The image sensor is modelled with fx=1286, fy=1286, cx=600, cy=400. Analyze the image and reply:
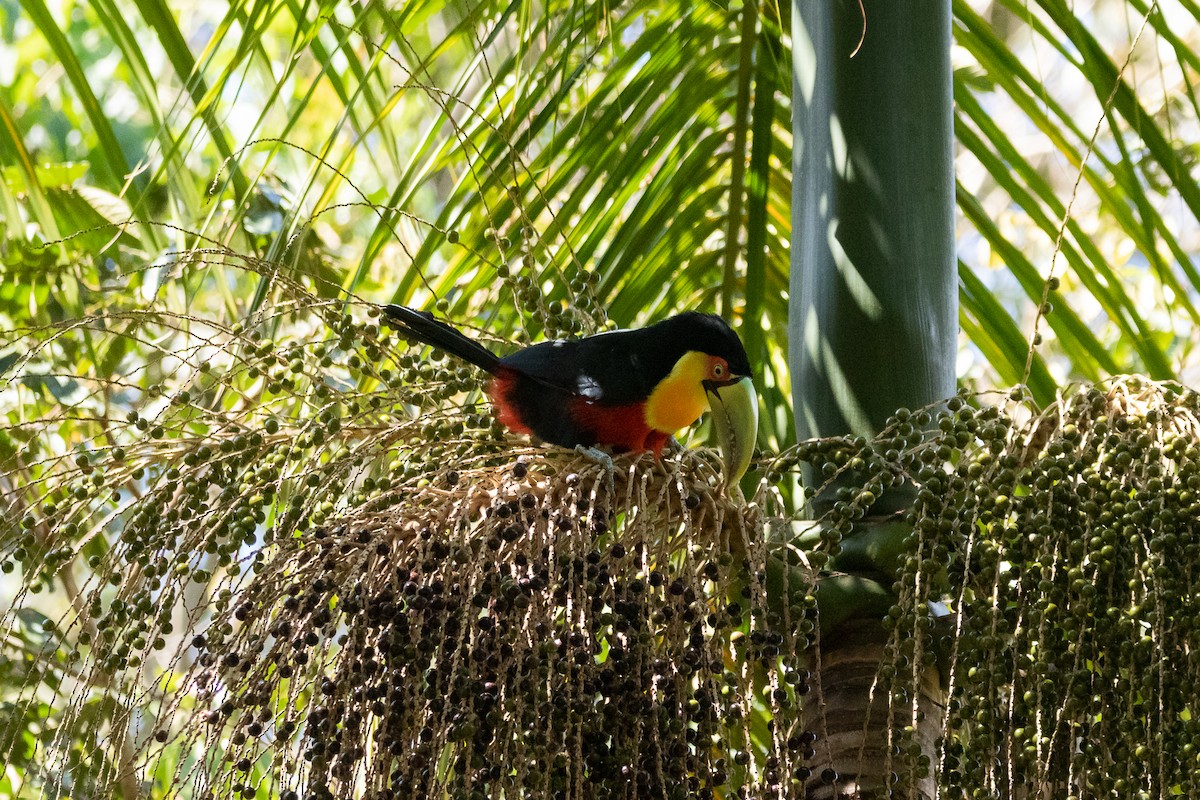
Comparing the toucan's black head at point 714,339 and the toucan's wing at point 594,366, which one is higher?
the toucan's black head at point 714,339

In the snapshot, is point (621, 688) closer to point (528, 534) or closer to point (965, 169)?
point (528, 534)

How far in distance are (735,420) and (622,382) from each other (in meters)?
0.19

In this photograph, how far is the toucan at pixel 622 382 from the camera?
1764mm

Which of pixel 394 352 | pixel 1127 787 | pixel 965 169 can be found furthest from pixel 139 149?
pixel 1127 787

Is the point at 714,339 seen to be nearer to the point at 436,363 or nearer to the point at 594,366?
the point at 594,366

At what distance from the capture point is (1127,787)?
110cm

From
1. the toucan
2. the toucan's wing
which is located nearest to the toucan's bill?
the toucan

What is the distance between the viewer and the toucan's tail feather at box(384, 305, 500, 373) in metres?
1.65

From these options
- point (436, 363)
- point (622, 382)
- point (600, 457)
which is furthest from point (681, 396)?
point (600, 457)

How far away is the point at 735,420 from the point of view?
1729 mm

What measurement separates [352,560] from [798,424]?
64 centimetres

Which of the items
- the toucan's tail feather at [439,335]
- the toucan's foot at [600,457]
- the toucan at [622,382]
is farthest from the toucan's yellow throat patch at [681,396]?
the toucan's foot at [600,457]

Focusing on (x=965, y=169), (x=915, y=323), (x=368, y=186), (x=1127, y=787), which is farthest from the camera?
(x=368, y=186)

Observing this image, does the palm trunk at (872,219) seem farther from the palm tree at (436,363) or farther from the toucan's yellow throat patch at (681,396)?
the toucan's yellow throat patch at (681,396)
